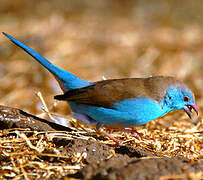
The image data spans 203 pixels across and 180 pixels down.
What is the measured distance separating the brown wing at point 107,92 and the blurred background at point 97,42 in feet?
6.32

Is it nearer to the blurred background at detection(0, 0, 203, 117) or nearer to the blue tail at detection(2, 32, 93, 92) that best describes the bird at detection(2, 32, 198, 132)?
the blue tail at detection(2, 32, 93, 92)

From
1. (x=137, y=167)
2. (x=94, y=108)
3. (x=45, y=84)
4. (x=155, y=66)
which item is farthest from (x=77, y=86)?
(x=155, y=66)

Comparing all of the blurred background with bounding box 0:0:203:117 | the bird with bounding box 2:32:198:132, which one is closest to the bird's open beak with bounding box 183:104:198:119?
the bird with bounding box 2:32:198:132

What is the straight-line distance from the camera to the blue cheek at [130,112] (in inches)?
150

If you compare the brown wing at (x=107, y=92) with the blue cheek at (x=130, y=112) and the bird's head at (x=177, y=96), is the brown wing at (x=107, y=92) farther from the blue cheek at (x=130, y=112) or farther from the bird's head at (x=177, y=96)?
the bird's head at (x=177, y=96)

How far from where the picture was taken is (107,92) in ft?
13.0

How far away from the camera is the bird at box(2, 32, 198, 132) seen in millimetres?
3854

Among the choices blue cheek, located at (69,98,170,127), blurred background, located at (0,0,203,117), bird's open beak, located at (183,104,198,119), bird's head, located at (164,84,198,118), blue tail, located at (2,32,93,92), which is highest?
blurred background, located at (0,0,203,117)

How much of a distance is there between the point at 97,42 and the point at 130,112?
5.18 metres

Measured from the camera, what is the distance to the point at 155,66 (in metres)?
7.98

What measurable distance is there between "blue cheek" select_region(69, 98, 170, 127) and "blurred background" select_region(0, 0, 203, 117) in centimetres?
210

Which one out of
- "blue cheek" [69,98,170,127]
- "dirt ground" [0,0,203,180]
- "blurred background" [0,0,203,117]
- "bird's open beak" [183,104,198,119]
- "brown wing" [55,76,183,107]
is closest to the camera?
"dirt ground" [0,0,203,180]

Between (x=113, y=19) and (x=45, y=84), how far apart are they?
4.09m

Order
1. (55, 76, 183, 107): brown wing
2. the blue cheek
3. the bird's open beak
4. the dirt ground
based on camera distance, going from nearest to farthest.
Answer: the dirt ground, the blue cheek, (55, 76, 183, 107): brown wing, the bird's open beak
